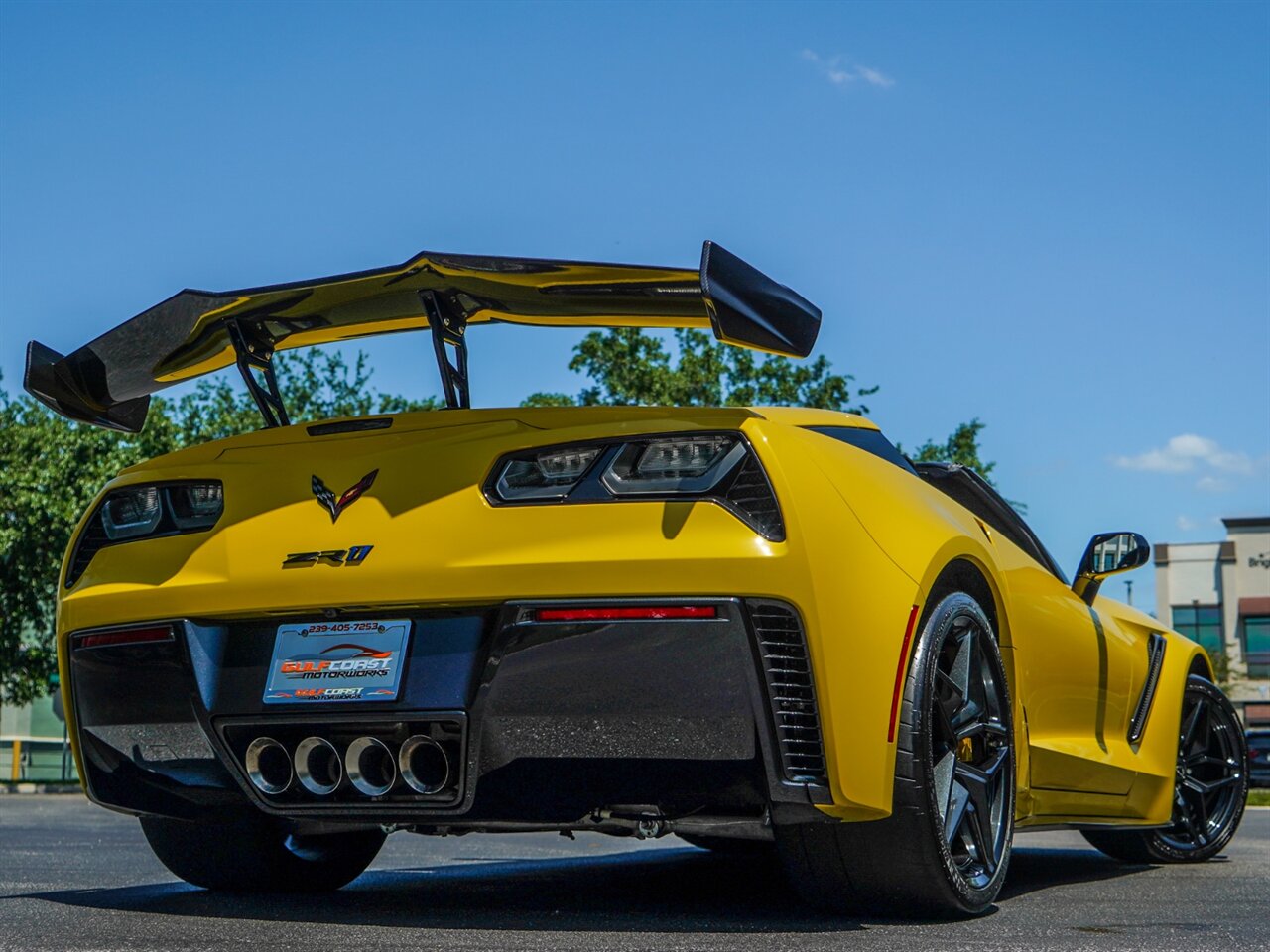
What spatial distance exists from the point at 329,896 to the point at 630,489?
5.86ft

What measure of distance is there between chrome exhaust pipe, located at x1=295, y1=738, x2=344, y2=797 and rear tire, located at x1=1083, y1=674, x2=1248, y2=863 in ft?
11.4

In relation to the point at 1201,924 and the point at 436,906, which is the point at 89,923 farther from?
the point at 1201,924

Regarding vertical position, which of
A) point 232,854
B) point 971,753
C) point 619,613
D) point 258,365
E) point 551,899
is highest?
point 258,365

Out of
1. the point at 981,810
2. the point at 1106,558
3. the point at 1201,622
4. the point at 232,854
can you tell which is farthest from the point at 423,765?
the point at 1201,622

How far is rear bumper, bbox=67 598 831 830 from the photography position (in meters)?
3.34

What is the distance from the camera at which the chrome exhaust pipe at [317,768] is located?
3635mm

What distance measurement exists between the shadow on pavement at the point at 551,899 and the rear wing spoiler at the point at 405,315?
1.31 metres

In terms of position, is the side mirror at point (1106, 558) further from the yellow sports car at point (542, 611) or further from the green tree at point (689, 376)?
the green tree at point (689, 376)

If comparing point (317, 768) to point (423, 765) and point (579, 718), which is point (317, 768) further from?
point (579, 718)

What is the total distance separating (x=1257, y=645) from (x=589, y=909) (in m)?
60.3

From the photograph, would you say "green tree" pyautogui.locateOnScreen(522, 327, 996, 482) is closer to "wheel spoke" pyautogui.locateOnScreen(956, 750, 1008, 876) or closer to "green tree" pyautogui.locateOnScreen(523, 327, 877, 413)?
"green tree" pyautogui.locateOnScreen(523, 327, 877, 413)

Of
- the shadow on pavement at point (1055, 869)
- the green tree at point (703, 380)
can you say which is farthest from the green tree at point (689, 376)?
the shadow on pavement at point (1055, 869)

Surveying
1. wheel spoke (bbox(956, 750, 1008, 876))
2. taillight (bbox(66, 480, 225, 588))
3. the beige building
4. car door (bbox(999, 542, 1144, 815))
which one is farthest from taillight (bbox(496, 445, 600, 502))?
the beige building

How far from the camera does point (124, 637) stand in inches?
154
